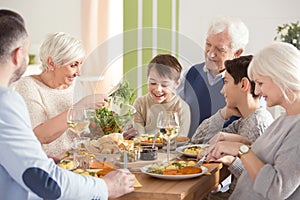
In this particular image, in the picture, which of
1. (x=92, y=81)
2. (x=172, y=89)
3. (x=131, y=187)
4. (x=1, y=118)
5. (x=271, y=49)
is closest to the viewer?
(x=1, y=118)

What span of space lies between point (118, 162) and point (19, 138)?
0.83 m

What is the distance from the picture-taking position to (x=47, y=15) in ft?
21.1

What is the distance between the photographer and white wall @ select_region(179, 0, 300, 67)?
5203 millimetres

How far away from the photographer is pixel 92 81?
11.0ft

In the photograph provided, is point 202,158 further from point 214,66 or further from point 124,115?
point 214,66

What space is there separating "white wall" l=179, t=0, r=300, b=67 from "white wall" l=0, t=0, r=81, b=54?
1.36m

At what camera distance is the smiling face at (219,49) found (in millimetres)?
3375

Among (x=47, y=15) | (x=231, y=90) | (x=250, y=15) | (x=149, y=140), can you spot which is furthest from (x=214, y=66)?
(x=47, y=15)

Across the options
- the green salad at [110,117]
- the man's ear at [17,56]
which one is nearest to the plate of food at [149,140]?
the green salad at [110,117]

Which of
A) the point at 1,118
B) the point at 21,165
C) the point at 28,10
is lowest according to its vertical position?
the point at 28,10

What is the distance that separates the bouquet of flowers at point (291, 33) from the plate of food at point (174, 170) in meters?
2.51

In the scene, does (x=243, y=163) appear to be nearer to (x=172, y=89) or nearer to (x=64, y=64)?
(x=172, y=89)

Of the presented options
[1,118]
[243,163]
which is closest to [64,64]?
[243,163]

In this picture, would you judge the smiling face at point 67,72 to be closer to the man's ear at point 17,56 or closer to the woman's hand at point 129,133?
the woman's hand at point 129,133
